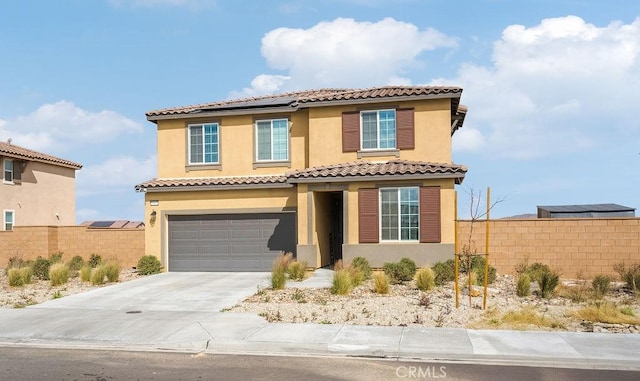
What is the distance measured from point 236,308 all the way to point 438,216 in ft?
28.6

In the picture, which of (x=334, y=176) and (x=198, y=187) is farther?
(x=198, y=187)

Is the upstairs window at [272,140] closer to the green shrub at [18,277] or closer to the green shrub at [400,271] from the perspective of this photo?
the green shrub at [400,271]

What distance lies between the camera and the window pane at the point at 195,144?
2572 centimetres

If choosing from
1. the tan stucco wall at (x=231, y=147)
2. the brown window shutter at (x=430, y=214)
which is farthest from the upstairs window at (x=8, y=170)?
the brown window shutter at (x=430, y=214)

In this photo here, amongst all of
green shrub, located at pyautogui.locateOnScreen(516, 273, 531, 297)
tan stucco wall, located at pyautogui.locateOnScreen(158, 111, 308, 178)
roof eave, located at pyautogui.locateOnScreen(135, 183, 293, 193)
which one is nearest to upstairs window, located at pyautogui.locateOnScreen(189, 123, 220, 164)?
tan stucco wall, located at pyautogui.locateOnScreen(158, 111, 308, 178)

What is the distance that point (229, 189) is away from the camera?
79.3 ft

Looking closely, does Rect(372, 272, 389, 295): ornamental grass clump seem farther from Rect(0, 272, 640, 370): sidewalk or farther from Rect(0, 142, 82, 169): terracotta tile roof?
Rect(0, 142, 82, 169): terracotta tile roof

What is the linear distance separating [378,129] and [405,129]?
1.04m

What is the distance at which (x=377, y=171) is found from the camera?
2125cm

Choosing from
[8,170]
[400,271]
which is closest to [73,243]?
[8,170]

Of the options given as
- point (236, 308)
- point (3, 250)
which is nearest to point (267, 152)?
point (236, 308)

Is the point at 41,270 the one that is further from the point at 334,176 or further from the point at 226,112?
the point at 334,176

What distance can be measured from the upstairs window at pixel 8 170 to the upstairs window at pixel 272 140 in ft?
54.8

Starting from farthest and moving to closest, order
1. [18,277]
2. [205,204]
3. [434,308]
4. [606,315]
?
[205,204], [18,277], [434,308], [606,315]
